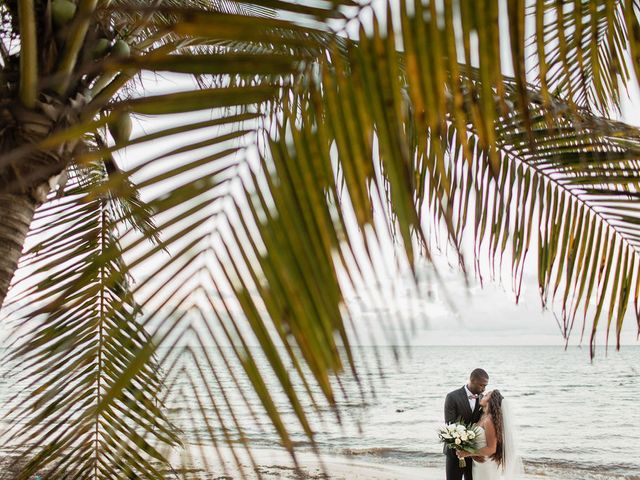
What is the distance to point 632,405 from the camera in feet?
91.7

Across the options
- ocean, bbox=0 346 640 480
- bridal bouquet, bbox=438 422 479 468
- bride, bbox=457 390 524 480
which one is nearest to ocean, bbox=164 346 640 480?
ocean, bbox=0 346 640 480

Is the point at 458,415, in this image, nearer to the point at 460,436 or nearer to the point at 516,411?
the point at 460,436

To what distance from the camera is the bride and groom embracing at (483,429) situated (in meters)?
7.03

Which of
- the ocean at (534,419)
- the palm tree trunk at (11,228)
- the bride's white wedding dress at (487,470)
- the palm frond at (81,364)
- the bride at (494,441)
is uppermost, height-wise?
the palm tree trunk at (11,228)

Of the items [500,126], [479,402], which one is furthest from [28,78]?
[479,402]

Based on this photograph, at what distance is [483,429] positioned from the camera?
277 inches

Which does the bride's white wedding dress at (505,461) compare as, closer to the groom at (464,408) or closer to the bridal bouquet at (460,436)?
the groom at (464,408)

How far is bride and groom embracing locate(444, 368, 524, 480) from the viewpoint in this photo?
7.03 meters

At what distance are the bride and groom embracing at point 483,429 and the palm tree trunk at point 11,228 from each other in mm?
6600

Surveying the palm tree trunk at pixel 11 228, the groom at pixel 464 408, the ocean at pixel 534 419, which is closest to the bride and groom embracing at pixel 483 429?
the groom at pixel 464 408

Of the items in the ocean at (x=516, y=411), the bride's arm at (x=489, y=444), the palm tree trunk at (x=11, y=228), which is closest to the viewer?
the ocean at (x=516, y=411)

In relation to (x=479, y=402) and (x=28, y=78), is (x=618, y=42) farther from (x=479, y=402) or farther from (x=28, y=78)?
(x=479, y=402)

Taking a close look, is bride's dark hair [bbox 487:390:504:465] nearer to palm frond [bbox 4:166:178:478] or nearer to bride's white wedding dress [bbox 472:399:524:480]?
bride's white wedding dress [bbox 472:399:524:480]

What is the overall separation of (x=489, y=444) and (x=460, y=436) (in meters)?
0.47
